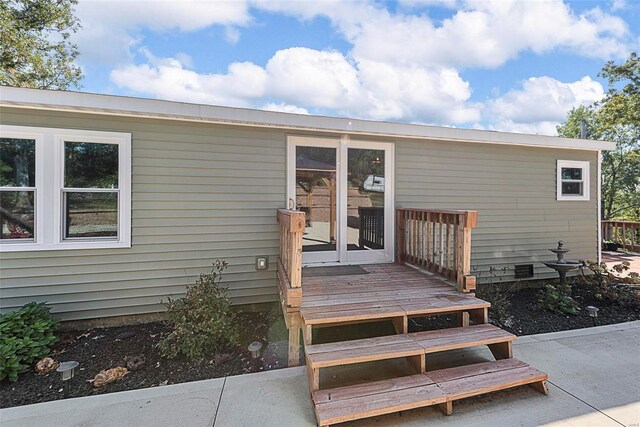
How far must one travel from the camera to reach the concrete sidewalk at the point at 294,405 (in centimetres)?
198

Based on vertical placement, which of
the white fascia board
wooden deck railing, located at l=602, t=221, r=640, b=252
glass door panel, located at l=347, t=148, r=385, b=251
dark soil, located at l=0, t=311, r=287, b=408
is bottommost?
dark soil, located at l=0, t=311, r=287, b=408

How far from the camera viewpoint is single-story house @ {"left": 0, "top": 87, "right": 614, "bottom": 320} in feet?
10.6

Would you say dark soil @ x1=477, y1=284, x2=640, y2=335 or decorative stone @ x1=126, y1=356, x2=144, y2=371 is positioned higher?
dark soil @ x1=477, y1=284, x2=640, y2=335

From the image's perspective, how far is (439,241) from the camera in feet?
12.5

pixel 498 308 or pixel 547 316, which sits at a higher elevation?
pixel 498 308

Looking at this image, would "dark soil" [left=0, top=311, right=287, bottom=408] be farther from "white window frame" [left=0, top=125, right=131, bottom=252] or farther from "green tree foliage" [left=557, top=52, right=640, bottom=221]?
"green tree foliage" [left=557, top=52, right=640, bottom=221]

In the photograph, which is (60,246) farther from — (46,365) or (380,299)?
(380,299)

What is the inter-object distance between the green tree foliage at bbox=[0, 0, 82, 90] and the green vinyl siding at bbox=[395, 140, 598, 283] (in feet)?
44.8

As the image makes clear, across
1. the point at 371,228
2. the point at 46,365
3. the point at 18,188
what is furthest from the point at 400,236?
the point at 18,188

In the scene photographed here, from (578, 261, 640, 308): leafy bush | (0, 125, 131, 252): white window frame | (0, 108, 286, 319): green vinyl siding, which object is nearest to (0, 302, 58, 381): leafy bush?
(0, 108, 286, 319): green vinyl siding

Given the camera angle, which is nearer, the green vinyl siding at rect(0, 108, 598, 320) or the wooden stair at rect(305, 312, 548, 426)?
the wooden stair at rect(305, 312, 548, 426)

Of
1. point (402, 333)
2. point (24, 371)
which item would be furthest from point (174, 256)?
point (402, 333)

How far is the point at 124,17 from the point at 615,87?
1762 centimetres

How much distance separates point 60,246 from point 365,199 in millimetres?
3787
